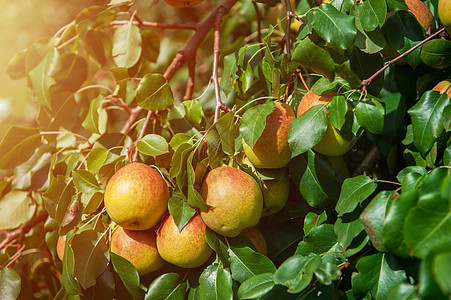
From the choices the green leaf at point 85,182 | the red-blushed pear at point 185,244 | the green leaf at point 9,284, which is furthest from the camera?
the green leaf at point 9,284

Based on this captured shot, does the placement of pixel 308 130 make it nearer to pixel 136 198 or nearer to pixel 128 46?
pixel 136 198

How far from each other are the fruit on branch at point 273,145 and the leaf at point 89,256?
0.42m

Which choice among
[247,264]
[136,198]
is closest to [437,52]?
[247,264]

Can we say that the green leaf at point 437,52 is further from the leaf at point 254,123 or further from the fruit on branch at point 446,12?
the leaf at point 254,123

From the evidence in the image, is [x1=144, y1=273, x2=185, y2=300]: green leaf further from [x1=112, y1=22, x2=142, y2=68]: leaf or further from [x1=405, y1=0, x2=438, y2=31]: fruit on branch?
[x1=405, y1=0, x2=438, y2=31]: fruit on branch

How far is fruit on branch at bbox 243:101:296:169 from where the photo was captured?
0.93 m

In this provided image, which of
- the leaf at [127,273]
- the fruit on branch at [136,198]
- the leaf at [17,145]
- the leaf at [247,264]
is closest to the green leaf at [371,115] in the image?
the leaf at [247,264]

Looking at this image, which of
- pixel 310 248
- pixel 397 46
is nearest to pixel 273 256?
pixel 310 248

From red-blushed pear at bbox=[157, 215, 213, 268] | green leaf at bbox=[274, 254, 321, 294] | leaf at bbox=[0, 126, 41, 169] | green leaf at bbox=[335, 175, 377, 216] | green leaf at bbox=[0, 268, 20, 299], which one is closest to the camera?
green leaf at bbox=[274, 254, 321, 294]

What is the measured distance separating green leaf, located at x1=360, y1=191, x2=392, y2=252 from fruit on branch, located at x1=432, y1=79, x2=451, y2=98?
0.31m

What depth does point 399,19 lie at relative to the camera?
0.98 metres

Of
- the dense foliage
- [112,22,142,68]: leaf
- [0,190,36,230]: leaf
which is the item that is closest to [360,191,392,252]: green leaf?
the dense foliage

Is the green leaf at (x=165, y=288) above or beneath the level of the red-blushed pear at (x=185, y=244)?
beneath

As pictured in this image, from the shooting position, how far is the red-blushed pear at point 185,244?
92 centimetres
